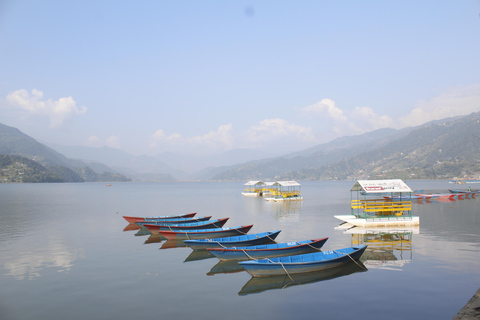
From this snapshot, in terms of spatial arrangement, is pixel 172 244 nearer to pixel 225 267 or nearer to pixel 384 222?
pixel 225 267

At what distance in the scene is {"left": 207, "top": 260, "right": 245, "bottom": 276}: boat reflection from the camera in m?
23.4

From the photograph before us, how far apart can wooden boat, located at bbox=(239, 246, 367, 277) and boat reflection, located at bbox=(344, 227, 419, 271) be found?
2.45m

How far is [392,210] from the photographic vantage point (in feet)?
131

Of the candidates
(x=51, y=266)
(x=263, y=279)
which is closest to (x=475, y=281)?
(x=263, y=279)

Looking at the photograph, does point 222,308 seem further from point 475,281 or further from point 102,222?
point 102,222

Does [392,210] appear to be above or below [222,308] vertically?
above

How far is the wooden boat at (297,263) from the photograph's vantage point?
20.9 m

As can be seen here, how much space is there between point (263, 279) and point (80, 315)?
9.94m

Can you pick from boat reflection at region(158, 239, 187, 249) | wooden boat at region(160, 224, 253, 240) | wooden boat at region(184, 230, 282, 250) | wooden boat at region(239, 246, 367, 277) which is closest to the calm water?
boat reflection at region(158, 239, 187, 249)

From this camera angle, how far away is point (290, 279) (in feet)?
69.0

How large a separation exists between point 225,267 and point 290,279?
5.21 metres

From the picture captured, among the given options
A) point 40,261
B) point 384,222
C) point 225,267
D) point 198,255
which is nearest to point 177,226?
point 198,255

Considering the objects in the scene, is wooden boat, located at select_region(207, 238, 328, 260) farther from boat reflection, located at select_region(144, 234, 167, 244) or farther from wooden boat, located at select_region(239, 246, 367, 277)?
boat reflection, located at select_region(144, 234, 167, 244)

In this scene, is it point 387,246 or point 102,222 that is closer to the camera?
point 387,246
